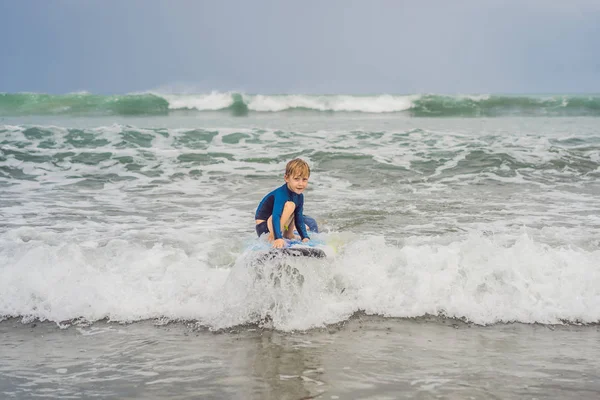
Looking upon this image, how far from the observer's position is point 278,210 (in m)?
5.82

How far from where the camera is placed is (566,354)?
14.1 feet

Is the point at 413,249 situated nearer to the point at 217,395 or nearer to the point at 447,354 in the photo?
the point at 447,354

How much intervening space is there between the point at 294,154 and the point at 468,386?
10935 millimetres

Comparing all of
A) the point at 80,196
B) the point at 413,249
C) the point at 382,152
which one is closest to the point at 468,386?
the point at 413,249

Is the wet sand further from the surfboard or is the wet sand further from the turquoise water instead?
the surfboard

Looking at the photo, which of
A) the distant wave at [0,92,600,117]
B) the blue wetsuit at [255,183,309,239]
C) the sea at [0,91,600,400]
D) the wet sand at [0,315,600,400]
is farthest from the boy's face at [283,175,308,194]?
the distant wave at [0,92,600,117]

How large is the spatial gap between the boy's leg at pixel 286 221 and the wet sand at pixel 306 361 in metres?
1.29

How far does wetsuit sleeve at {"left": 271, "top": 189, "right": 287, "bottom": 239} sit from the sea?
13.1 inches

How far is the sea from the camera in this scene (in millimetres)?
3908

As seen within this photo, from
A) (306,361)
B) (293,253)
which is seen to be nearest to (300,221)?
(293,253)

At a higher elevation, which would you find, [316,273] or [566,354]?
[316,273]

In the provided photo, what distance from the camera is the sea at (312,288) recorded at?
3.91 metres

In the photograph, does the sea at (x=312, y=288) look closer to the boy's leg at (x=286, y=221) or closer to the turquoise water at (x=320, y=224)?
the turquoise water at (x=320, y=224)

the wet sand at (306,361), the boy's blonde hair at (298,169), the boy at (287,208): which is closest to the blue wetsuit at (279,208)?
the boy at (287,208)
